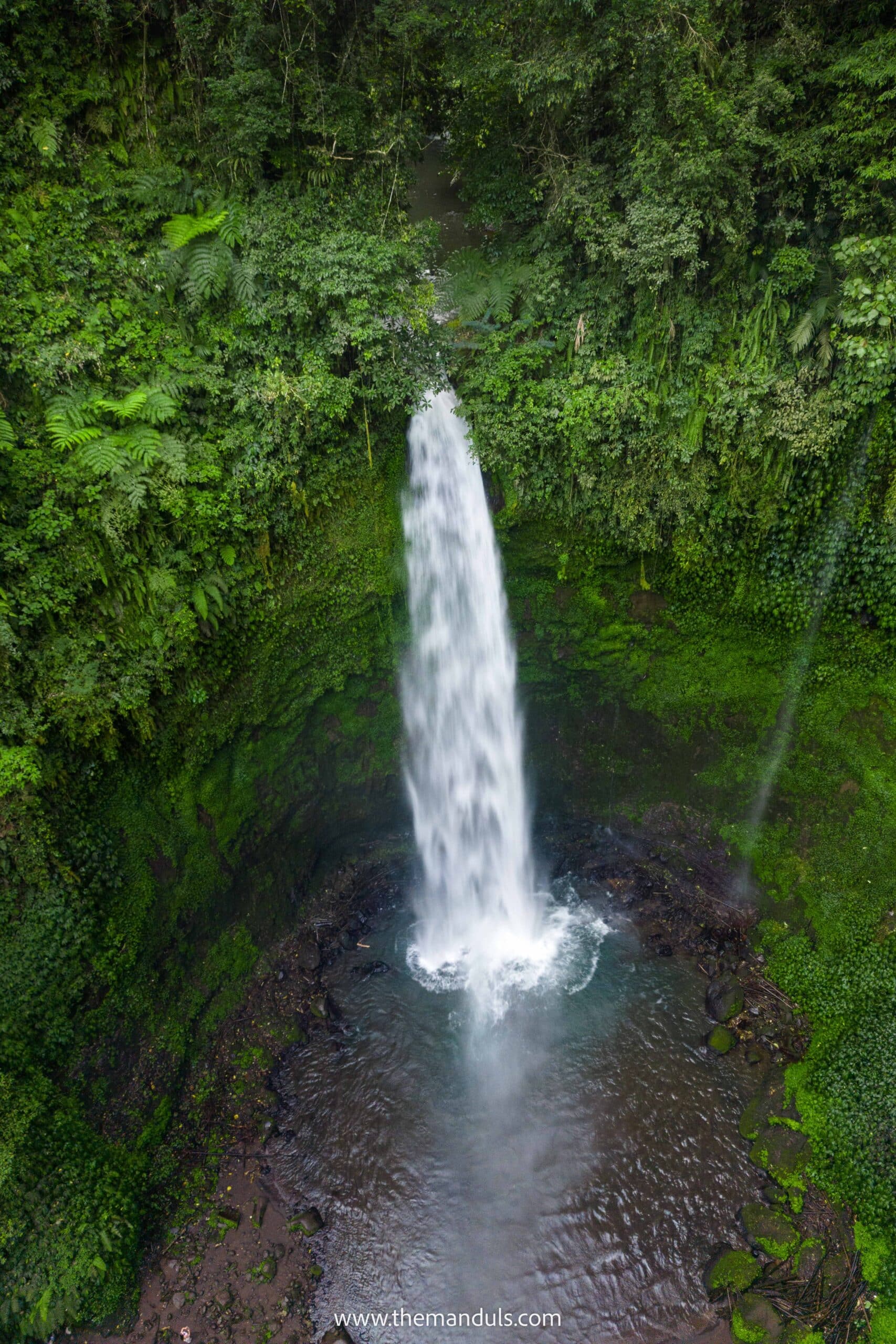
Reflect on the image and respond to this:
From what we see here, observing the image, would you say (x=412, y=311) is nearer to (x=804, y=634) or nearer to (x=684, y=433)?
(x=684, y=433)

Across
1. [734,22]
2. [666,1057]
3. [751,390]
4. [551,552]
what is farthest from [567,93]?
[666,1057]

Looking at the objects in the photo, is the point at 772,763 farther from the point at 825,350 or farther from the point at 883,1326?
the point at 883,1326

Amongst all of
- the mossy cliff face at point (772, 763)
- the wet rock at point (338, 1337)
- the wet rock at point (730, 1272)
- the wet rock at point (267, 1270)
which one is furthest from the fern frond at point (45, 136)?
the wet rock at point (730, 1272)

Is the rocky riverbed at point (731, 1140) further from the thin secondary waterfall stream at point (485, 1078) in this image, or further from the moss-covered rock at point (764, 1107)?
the thin secondary waterfall stream at point (485, 1078)

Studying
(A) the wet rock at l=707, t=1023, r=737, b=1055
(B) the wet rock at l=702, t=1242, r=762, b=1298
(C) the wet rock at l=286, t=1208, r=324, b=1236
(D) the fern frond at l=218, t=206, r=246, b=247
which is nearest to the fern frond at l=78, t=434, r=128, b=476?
(D) the fern frond at l=218, t=206, r=246, b=247

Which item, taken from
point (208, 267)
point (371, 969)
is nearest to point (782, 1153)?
point (371, 969)
